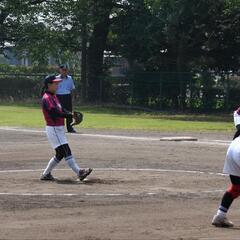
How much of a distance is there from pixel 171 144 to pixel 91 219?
11525 mm

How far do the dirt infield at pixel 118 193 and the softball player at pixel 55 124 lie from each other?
25 centimetres

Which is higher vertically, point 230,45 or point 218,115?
point 230,45

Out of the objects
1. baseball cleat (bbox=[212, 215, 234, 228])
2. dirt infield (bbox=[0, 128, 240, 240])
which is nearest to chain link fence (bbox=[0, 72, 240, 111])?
dirt infield (bbox=[0, 128, 240, 240])

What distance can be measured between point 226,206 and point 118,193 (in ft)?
9.77

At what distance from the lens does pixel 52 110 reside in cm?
1409

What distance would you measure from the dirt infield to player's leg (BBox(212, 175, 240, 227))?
118 mm

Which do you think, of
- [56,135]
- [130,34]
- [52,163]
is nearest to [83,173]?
[52,163]

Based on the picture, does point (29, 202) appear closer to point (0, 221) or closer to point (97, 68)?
point (0, 221)

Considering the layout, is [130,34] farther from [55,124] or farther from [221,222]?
[221,222]

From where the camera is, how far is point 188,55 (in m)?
44.1

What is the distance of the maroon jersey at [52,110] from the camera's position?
14.1 meters

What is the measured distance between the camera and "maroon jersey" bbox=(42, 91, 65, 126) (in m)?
14.1

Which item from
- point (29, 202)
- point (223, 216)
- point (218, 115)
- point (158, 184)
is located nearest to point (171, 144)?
point (158, 184)

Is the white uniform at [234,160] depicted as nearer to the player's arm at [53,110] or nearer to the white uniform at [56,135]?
the player's arm at [53,110]
